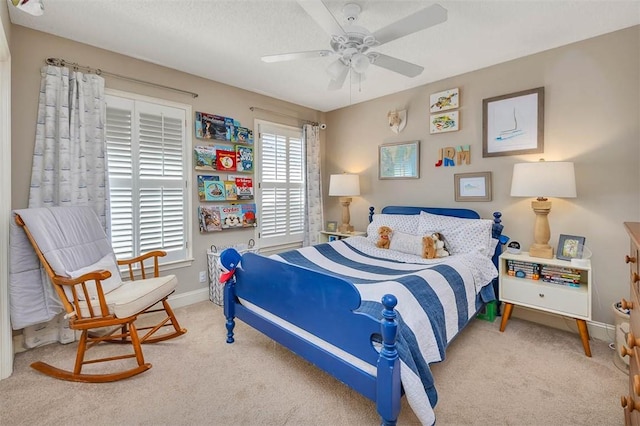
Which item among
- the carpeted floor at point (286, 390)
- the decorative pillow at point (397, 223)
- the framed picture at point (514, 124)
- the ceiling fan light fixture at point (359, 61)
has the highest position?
the ceiling fan light fixture at point (359, 61)

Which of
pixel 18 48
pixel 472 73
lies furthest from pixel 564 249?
pixel 18 48

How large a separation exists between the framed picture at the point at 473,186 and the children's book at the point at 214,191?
2671 millimetres

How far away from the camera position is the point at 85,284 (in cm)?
201

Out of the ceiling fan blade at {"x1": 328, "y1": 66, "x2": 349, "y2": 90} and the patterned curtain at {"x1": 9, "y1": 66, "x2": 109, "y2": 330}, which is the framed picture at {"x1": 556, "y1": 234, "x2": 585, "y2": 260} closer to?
the ceiling fan blade at {"x1": 328, "y1": 66, "x2": 349, "y2": 90}

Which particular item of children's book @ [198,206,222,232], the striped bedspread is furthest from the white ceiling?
the striped bedspread

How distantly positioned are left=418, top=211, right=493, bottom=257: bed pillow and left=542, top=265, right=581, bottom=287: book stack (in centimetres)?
44

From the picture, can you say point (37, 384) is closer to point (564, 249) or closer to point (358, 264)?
point (358, 264)

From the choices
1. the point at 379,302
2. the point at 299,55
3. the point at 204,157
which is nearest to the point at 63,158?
the point at 204,157

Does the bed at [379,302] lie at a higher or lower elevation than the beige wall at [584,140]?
lower

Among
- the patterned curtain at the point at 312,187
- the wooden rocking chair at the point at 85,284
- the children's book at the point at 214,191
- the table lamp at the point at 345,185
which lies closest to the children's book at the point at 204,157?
the children's book at the point at 214,191

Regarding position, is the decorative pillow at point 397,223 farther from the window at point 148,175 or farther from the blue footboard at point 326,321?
the window at point 148,175

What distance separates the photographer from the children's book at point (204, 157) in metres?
3.33

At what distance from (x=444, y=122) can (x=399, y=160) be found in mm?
688

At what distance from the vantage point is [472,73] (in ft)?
10.5
